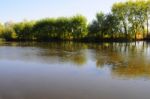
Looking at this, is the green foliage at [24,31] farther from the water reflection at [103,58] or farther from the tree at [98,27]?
the water reflection at [103,58]

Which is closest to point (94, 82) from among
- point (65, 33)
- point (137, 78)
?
point (137, 78)

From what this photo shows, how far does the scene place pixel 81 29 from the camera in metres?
81.4

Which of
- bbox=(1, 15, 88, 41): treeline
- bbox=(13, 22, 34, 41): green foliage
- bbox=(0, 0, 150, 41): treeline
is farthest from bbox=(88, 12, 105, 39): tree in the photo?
bbox=(13, 22, 34, 41): green foliage

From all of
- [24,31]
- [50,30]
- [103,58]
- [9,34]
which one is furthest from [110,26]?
[9,34]

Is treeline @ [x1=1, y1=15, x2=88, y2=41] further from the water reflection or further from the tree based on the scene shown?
the water reflection

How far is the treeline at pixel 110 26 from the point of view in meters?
70.7

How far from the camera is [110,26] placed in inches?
2891

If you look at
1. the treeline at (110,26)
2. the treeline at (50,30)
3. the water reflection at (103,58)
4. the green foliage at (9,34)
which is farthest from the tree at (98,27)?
the green foliage at (9,34)

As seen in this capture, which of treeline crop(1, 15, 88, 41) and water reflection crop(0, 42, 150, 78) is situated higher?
treeline crop(1, 15, 88, 41)

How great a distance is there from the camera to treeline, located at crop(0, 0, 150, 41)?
70688 millimetres

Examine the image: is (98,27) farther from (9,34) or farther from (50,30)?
(9,34)

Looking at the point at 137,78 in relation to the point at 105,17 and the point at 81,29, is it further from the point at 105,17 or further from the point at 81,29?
the point at 81,29

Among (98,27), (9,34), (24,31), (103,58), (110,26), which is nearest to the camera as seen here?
(103,58)

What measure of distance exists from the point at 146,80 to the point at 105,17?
59.7 m
